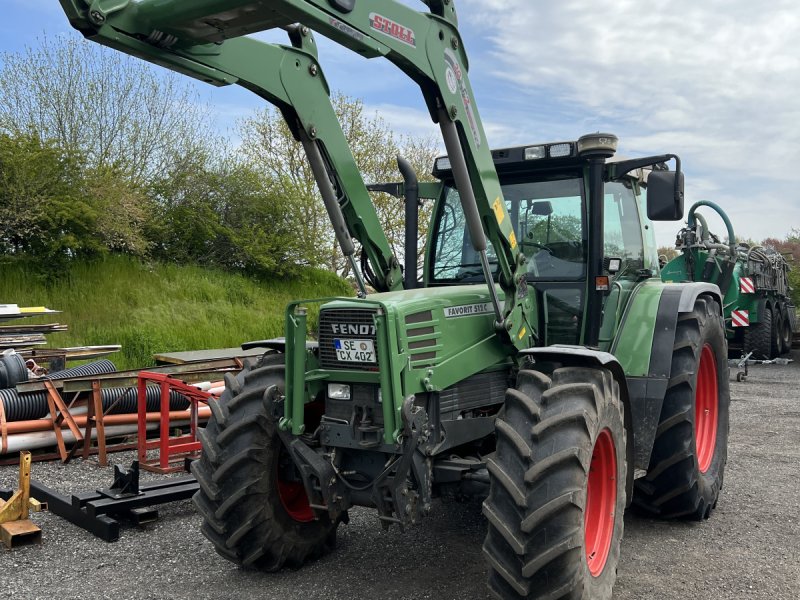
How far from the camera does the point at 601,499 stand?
14.2 feet

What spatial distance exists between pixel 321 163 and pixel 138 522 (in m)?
3.00

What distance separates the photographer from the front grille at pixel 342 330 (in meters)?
4.10

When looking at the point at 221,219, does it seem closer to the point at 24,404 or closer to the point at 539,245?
the point at 24,404

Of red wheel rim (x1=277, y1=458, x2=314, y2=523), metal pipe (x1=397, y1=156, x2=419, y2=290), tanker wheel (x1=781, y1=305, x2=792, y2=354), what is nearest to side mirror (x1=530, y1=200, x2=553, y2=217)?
metal pipe (x1=397, y1=156, x2=419, y2=290)

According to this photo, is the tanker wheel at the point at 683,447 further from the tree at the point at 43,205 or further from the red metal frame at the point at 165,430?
the tree at the point at 43,205

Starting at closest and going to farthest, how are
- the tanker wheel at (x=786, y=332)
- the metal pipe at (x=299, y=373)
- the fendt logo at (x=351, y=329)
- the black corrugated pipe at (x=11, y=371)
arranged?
1. the fendt logo at (x=351, y=329)
2. the metal pipe at (x=299, y=373)
3. the black corrugated pipe at (x=11, y=371)
4. the tanker wheel at (x=786, y=332)

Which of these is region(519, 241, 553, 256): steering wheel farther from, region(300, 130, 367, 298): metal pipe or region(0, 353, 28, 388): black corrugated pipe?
region(0, 353, 28, 388): black corrugated pipe

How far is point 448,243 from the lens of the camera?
5.71 meters

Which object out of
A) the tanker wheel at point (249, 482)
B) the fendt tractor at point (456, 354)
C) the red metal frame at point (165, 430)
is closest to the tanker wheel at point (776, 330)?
the fendt tractor at point (456, 354)

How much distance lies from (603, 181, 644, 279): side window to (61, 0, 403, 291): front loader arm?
5.07ft

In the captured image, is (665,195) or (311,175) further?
(311,175)

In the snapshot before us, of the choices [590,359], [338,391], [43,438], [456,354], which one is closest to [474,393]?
[456,354]

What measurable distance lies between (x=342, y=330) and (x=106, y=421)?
5138 mm

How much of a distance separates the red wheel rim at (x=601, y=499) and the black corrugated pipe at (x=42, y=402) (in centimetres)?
574
